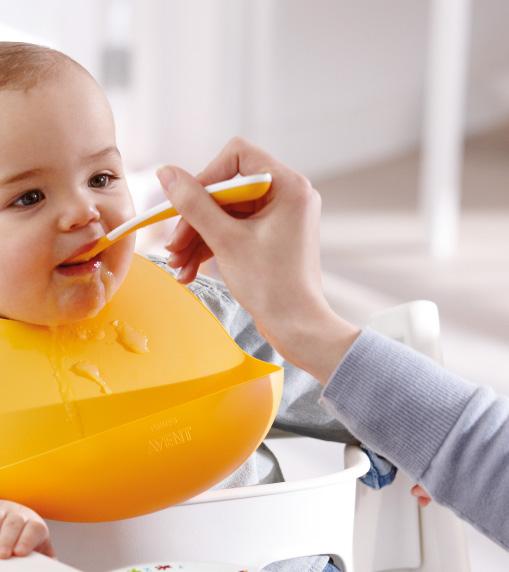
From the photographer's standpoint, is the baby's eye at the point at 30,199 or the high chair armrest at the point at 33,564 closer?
the high chair armrest at the point at 33,564

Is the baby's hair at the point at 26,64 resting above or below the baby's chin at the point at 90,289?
above

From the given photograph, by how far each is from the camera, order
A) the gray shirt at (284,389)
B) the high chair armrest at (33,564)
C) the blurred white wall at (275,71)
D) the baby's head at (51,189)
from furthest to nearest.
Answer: the blurred white wall at (275,71) < the gray shirt at (284,389) < the baby's head at (51,189) < the high chair armrest at (33,564)

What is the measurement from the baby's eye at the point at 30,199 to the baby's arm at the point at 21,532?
182mm

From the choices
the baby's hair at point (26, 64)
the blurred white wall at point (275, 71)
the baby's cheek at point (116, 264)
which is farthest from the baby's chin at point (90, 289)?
the blurred white wall at point (275, 71)

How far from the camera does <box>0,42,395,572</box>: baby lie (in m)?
0.64

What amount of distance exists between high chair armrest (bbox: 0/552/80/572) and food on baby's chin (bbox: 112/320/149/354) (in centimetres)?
18

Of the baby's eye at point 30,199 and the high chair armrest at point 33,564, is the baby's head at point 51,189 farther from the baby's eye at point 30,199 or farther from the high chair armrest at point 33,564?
the high chair armrest at point 33,564

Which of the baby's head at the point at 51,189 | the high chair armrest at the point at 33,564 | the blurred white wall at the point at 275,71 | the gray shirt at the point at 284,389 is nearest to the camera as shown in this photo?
the high chair armrest at the point at 33,564

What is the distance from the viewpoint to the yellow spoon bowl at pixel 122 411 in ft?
2.00

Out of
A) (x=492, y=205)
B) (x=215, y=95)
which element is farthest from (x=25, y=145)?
(x=492, y=205)

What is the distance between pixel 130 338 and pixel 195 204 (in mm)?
178

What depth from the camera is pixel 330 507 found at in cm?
71

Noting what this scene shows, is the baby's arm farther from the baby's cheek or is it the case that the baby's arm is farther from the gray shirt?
the gray shirt

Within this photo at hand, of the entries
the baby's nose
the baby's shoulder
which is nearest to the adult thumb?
the baby's nose
